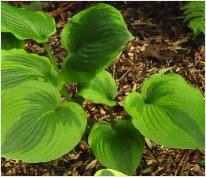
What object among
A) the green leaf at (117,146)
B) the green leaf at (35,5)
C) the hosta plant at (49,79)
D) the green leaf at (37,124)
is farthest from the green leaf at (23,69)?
the green leaf at (35,5)

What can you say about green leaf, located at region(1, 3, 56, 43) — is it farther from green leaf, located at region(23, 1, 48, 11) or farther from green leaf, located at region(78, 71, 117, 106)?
green leaf, located at region(23, 1, 48, 11)

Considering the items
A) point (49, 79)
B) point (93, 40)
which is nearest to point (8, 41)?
point (49, 79)

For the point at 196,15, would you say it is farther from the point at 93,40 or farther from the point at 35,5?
the point at 35,5

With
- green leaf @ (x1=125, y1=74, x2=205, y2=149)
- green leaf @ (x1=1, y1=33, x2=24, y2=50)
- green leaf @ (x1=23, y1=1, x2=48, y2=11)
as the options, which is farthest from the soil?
green leaf @ (x1=1, y1=33, x2=24, y2=50)

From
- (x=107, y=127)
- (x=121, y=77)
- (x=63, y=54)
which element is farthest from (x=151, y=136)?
(x=63, y=54)

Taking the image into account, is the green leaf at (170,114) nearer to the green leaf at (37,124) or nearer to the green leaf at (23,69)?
the green leaf at (37,124)

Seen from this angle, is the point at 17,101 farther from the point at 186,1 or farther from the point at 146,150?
the point at 186,1

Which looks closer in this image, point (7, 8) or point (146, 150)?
point (7, 8)
